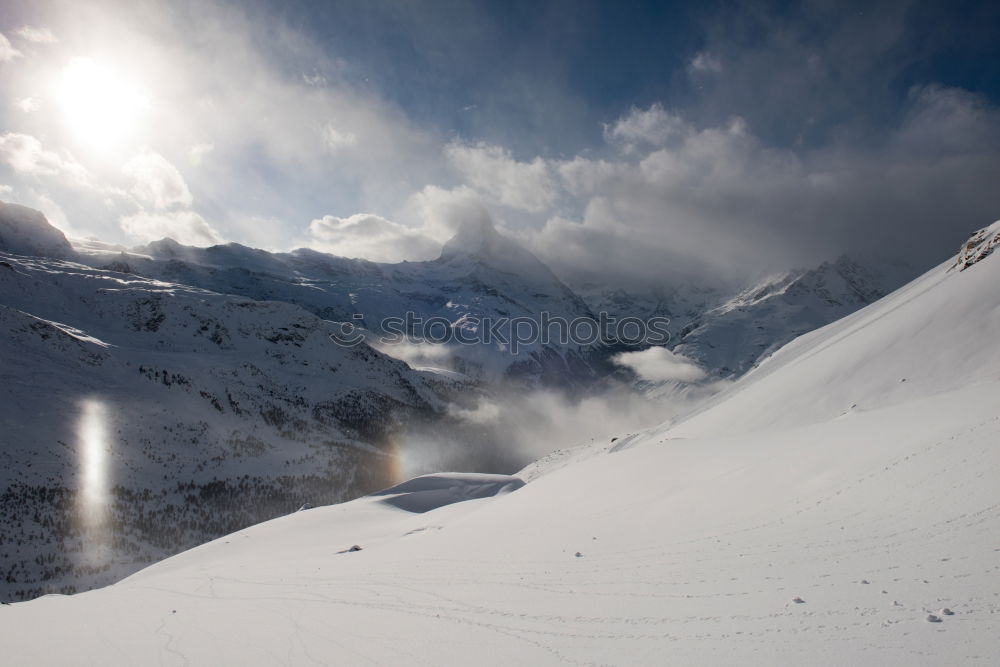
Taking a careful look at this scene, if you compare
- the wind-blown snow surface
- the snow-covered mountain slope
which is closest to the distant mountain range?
the snow-covered mountain slope

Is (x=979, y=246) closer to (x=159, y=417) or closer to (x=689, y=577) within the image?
(x=689, y=577)

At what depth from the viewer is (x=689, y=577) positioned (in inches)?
275

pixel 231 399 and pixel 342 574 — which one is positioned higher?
pixel 231 399

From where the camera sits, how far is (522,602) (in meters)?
7.32

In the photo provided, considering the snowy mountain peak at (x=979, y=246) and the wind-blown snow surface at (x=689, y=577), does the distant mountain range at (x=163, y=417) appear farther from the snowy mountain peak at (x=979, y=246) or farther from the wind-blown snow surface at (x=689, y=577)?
the snowy mountain peak at (x=979, y=246)

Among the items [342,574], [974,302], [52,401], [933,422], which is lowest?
[342,574]

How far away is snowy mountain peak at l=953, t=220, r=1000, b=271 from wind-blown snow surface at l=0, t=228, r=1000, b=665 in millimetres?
15718

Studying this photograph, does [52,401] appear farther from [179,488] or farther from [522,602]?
[522,602]

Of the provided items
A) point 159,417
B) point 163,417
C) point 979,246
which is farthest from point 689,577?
point 163,417

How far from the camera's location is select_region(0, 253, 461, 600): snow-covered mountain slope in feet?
219

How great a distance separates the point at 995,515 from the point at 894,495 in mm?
1810

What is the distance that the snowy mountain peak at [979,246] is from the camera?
1097 inches

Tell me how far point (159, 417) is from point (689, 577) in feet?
417

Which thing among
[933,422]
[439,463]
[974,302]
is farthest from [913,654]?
[439,463]
